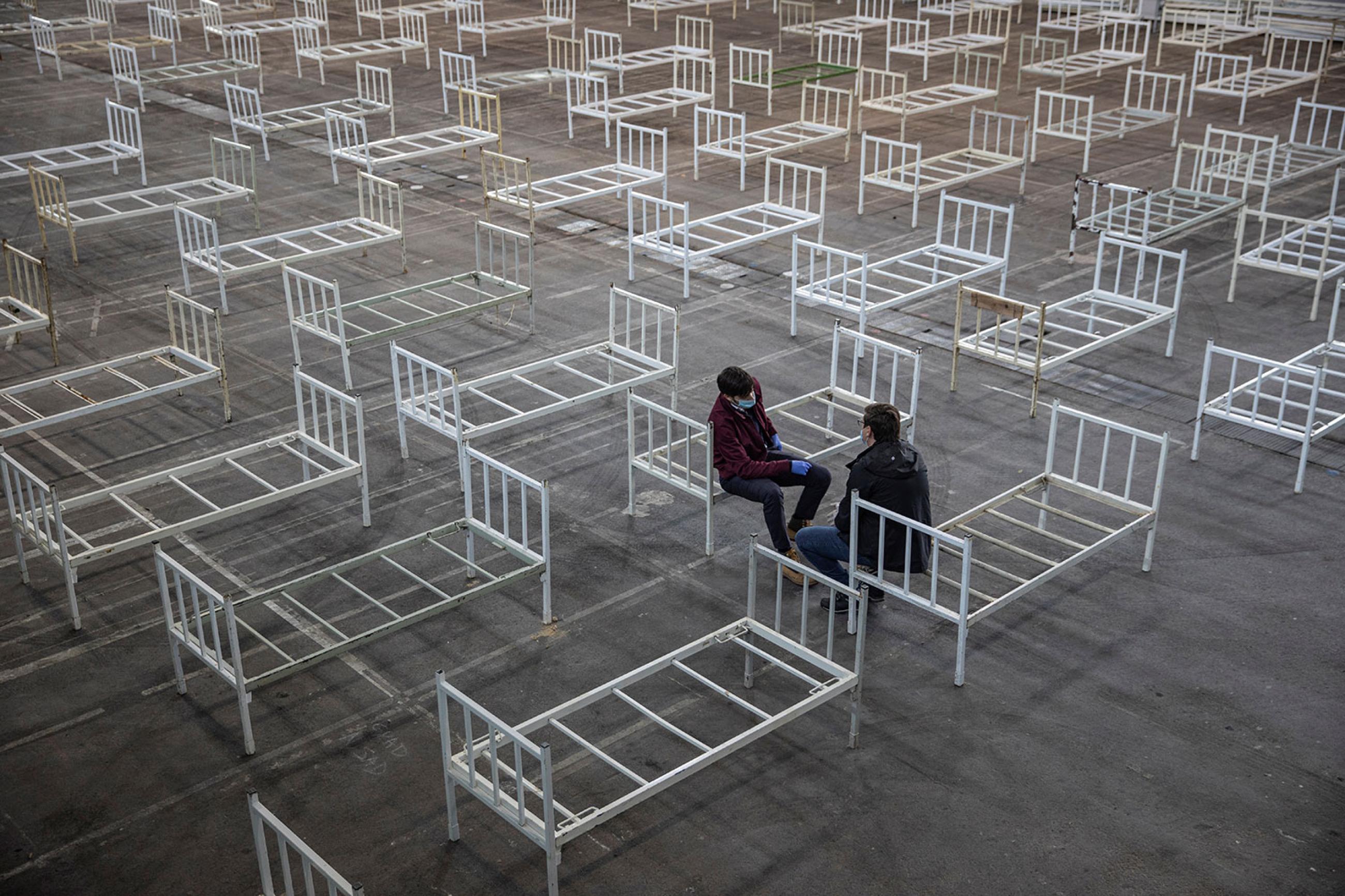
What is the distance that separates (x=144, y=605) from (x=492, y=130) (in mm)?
14939

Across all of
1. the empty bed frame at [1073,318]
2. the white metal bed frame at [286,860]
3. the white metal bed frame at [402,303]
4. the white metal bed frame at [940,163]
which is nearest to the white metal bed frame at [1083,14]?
the white metal bed frame at [940,163]

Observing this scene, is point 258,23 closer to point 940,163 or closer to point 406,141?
point 406,141

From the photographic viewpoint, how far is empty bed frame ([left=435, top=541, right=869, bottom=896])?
7.39 metres

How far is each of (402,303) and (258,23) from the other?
1618 centimetres

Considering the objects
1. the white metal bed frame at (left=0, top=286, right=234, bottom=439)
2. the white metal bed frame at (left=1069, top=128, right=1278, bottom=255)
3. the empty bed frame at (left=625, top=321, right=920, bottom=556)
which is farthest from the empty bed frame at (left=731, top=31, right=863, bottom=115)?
the white metal bed frame at (left=0, top=286, right=234, bottom=439)

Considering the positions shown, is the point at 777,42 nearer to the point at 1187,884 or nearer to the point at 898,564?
the point at 898,564

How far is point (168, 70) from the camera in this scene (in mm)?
25469

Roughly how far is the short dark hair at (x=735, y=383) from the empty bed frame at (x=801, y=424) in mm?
311

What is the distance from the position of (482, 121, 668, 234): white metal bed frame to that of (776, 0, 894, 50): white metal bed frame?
7.75 m

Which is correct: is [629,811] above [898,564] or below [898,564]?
below

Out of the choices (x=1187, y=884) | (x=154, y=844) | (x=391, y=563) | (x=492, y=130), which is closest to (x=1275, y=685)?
(x=1187, y=884)

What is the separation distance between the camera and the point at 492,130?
77.4 feet

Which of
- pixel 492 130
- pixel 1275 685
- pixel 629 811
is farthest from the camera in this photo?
pixel 492 130

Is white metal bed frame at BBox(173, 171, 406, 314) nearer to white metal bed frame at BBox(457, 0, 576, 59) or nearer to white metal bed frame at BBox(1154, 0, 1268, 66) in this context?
white metal bed frame at BBox(457, 0, 576, 59)
